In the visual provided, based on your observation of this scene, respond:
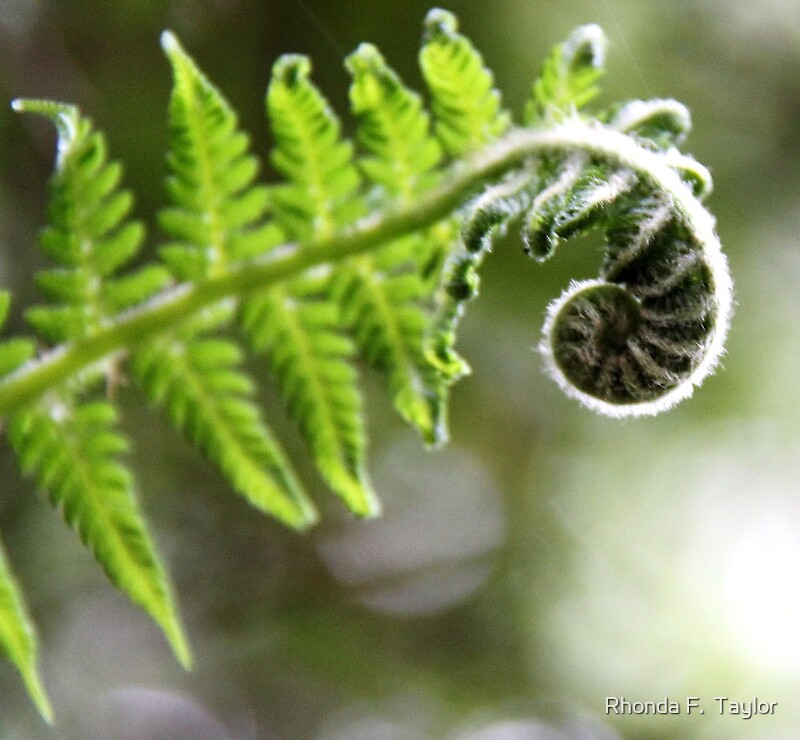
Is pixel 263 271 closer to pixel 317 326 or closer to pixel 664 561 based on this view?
pixel 317 326

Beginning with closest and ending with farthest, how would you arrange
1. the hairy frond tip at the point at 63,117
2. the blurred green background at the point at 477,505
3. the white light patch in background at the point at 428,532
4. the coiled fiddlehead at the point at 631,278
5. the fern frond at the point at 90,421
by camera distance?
1. the coiled fiddlehead at the point at 631,278
2. the hairy frond tip at the point at 63,117
3. the fern frond at the point at 90,421
4. the blurred green background at the point at 477,505
5. the white light patch in background at the point at 428,532

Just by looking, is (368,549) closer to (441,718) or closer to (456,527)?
(456,527)

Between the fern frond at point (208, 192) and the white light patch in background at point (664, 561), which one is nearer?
the fern frond at point (208, 192)

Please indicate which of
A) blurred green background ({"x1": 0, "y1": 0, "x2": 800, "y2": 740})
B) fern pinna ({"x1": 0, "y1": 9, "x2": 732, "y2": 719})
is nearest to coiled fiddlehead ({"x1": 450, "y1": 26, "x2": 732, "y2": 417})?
fern pinna ({"x1": 0, "y1": 9, "x2": 732, "y2": 719})

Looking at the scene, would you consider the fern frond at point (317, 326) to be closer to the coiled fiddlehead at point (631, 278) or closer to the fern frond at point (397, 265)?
the fern frond at point (397, 265)

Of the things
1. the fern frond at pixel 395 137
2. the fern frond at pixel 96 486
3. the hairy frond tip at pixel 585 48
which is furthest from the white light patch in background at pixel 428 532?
the hairy frond tip at pixel 585 48

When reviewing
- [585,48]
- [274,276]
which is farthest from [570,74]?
[274,276]

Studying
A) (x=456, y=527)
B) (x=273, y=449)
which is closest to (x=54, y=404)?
(x=273, y=449)

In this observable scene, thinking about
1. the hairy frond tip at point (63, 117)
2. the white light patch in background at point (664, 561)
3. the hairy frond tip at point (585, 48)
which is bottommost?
the white light patch in background at point (664, 561)
